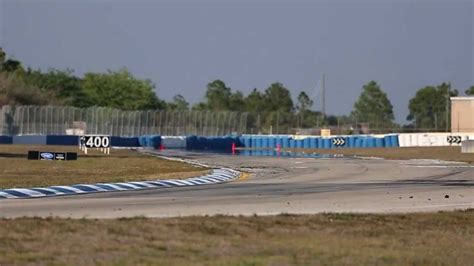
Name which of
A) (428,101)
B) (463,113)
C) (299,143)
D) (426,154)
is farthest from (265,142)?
(428,101)

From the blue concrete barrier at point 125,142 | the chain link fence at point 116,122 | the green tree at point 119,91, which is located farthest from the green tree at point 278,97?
the blue concrete barrier at point 125,142

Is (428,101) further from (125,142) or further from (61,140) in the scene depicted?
(61,140)

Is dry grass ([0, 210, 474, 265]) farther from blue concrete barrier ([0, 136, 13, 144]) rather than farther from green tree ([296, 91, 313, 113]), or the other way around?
green tree ([296, 91, 313, 113])

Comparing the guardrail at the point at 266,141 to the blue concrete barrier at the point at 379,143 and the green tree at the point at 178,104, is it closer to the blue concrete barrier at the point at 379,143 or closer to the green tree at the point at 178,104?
the blue concrete barrier at the point at 379,143

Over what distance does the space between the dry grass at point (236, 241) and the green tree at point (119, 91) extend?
128587 mm

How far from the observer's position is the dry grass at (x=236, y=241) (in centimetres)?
1148

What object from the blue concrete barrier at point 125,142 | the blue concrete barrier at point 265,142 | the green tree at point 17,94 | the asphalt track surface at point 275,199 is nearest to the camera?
the asphalt track surface at point 275,199

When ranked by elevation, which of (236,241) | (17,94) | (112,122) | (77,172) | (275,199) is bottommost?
(236,241)

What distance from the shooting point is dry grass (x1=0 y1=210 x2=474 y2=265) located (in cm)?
1148

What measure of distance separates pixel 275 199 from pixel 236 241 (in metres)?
9.05

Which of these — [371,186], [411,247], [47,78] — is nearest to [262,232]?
[411,247]

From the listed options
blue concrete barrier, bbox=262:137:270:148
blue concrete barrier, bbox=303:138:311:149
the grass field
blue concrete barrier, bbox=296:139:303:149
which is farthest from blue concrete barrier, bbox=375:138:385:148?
the grass field

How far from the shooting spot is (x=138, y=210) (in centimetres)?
1847

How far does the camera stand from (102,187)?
26.5 metres
